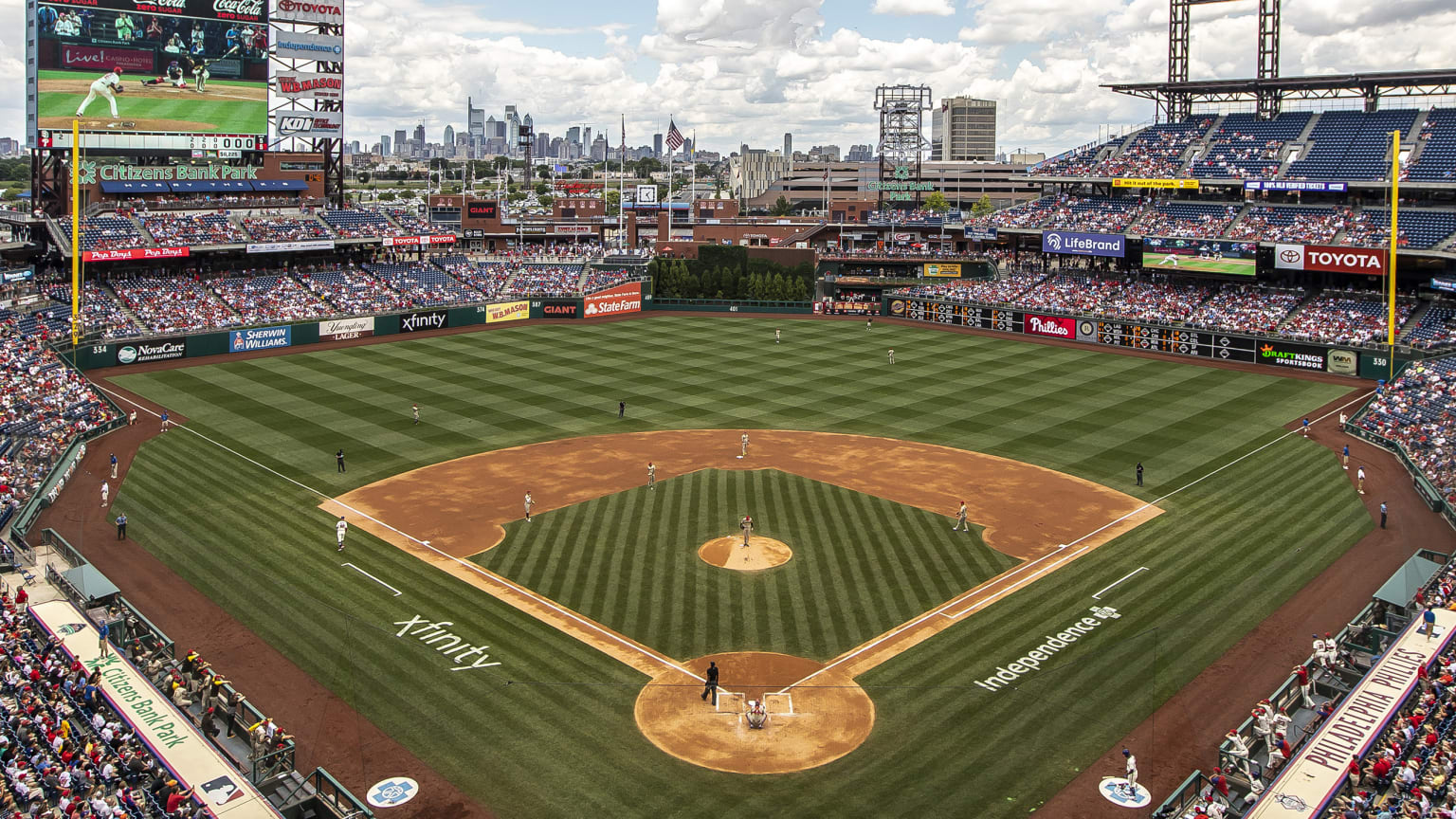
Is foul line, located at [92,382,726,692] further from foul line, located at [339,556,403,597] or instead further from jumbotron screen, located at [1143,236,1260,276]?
jumbotron screen, located at [1143,236,1260,276]

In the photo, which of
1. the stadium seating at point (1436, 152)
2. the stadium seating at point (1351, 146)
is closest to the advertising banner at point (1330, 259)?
the stadium seating at point (1351, 146)

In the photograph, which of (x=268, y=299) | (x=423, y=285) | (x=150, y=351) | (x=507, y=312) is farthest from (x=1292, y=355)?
(x=150, y=351)

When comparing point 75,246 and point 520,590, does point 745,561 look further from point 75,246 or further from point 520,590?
point 75,246

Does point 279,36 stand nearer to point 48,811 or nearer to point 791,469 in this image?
point 791,469

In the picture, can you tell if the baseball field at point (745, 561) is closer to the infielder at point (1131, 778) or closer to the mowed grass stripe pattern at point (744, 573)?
the mowed grass stripe pattern at point (744, 573)

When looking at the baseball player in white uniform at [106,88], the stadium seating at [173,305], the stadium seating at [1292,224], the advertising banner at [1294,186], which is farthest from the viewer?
the advertising banner at [1294,186]
